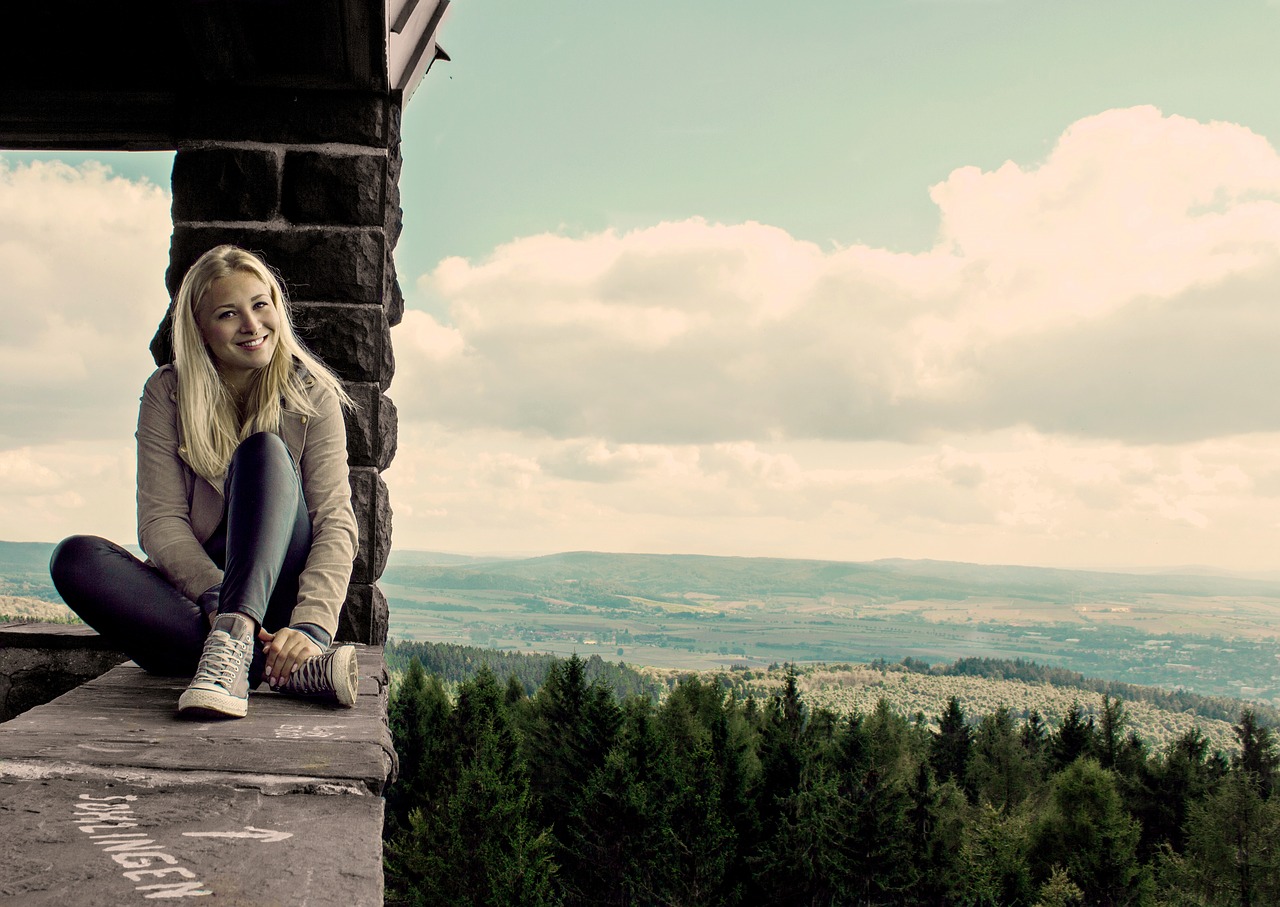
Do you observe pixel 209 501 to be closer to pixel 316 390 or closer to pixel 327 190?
pixel 316 390

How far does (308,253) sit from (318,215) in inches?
4.8

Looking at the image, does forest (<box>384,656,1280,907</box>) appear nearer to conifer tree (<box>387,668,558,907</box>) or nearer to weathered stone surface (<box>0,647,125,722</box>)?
conifer tree (<box>387,668,558,907</box>)

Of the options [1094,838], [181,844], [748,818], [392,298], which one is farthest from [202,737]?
[1094,838]

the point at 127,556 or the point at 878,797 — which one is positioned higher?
the point at 127,556

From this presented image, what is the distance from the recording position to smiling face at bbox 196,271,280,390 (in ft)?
7.90

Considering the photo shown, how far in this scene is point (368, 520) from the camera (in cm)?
298

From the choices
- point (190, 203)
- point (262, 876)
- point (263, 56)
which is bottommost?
point (262, 876)

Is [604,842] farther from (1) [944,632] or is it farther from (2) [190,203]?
(1) [944,632]

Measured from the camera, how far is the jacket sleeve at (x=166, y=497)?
7.59 ft

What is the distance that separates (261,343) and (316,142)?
874 mm

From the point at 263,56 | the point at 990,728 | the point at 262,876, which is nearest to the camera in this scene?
the point at 262,876

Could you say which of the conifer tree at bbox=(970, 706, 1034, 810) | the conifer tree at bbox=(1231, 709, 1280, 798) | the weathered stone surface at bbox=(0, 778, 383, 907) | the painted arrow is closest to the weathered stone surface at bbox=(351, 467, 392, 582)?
the weathered stone surface at bbox=(0, 778, 383, 907)

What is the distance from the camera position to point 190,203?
9.69 feet

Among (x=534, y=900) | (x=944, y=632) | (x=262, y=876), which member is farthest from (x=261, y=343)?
(x=944, y=632)
